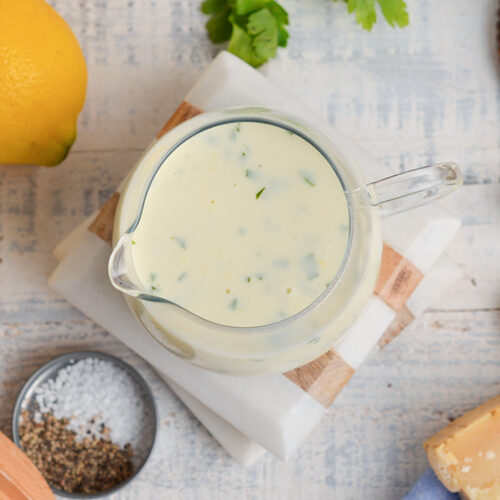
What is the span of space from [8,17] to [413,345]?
0.75 m

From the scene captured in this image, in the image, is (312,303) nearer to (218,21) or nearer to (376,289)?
(376,289)

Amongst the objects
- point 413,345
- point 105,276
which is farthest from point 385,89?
point 105,276

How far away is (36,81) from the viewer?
0.83 m

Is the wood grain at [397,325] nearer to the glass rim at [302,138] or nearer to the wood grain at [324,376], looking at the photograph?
the wood grain at [324,376]

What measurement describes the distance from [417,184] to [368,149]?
39 centimetres

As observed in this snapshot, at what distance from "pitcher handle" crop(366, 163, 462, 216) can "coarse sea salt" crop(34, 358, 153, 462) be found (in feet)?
1.72

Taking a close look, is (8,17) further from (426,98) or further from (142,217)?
(426,98)

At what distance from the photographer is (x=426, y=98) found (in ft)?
3.48

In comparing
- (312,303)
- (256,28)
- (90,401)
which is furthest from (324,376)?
(256,28)

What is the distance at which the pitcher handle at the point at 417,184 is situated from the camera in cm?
68

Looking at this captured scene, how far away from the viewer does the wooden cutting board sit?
2.37ft

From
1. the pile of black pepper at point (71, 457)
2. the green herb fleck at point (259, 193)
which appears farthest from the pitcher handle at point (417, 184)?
the pile of black pepper at point (71, 457)

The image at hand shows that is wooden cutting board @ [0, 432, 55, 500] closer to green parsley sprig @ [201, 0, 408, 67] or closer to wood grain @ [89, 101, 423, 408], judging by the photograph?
wood grain @ [89, 101, 423, 408]

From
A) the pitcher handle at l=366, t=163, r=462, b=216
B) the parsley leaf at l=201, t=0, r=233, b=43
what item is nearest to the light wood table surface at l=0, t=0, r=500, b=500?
the parsley leaf at l=201, t=0, r=233, b=43
